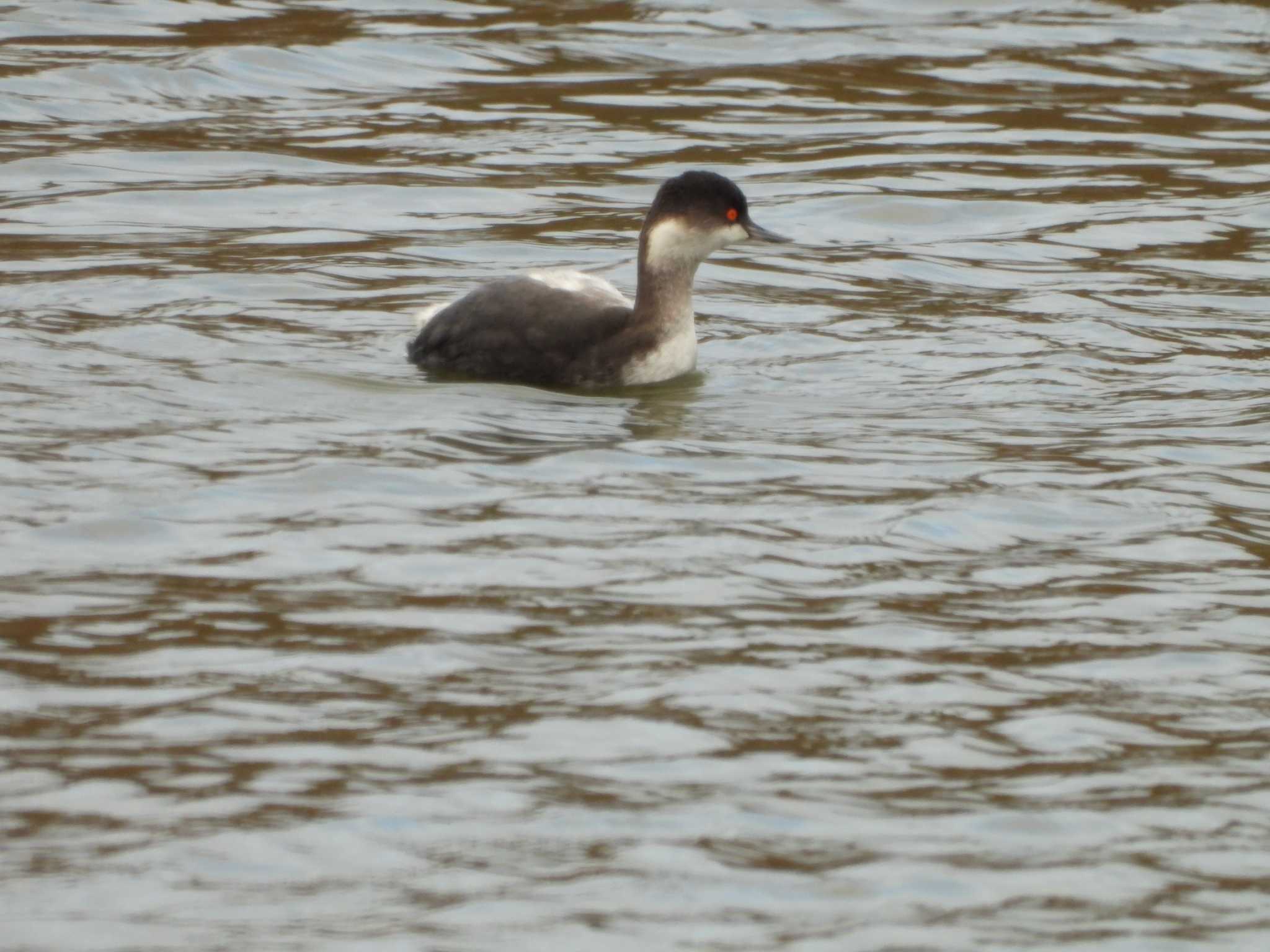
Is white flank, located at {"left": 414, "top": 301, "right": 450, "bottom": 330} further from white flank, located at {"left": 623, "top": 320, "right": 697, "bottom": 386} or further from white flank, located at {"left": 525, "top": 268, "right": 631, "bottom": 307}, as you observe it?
white flank, located at {"left": 623, "top": 320, "right": 697, "bottom": 386}

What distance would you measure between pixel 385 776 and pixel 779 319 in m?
6.30

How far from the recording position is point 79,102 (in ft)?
55.5

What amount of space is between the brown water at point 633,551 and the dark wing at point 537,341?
0.14 m

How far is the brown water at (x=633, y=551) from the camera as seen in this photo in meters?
5.63

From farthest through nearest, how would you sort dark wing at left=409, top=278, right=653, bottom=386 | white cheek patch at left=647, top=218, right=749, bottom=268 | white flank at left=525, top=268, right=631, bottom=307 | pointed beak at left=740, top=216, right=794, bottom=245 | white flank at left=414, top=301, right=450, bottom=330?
white flank at left=414, top=301, right=450, bottom=330 → pointed beak at left=740, top=216, right=794, bottom=245 → white flank at left=525, top=268, right=631, bottom=307 → white cheek patch at left=647, top=218, right=749, bottom=268 → dark wing at left=409, top=278, right=653, bottom=386

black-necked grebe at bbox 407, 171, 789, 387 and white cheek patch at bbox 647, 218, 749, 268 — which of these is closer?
black-necked grebe at bbox 407, 171, 789, 387

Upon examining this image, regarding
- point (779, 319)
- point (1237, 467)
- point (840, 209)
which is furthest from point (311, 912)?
point (840, 209)

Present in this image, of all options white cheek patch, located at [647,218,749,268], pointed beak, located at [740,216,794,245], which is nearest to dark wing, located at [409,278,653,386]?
white cheek patch, located at [647,218,749,268]

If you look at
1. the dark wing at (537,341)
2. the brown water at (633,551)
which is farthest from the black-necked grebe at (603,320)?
the brown water at (633,551)

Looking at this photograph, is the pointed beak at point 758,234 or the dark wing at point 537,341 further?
the pointed beak at point 758,234

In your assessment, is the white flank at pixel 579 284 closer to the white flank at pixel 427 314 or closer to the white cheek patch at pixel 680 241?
the white cheek patch at pixel 680 241

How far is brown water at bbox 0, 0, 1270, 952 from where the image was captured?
18.5ft

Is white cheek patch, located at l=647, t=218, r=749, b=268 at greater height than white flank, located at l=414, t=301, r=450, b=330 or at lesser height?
greater

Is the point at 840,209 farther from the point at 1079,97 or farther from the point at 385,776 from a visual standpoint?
the point at 385,776
